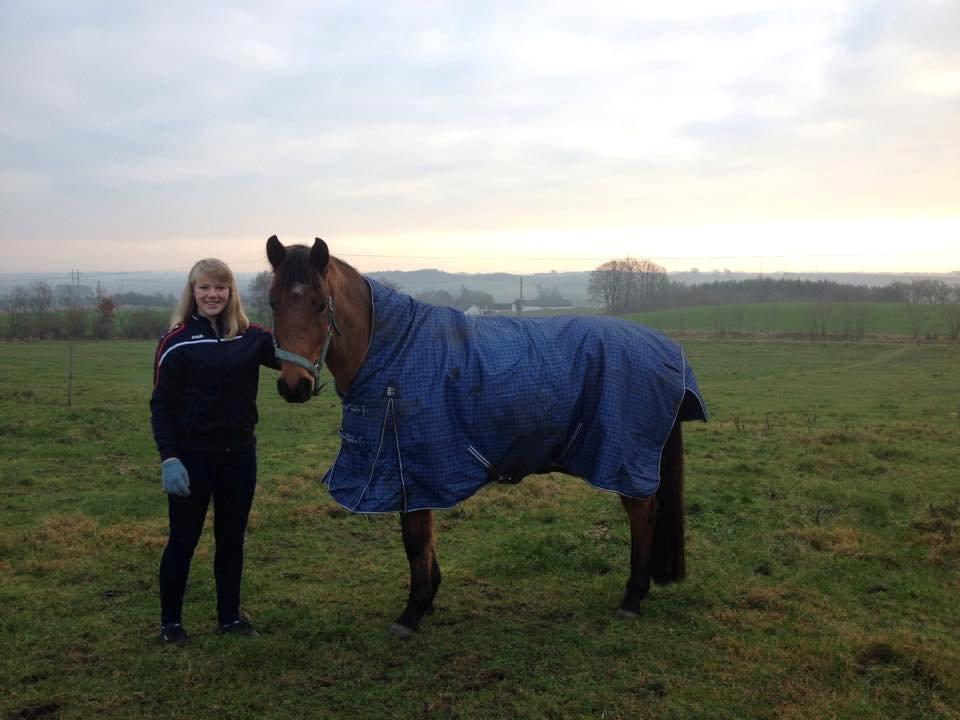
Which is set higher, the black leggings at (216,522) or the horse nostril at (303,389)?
the horse nostril at (303,389)

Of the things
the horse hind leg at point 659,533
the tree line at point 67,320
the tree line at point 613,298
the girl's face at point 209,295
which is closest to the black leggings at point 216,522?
the girl's face at point 209,295

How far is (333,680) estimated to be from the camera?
352 centimetres

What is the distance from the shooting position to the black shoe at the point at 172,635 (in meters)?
3.83

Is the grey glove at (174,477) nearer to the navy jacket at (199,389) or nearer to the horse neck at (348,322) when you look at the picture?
the navy jacket at (199,389)

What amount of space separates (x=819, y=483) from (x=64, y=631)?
276 inches

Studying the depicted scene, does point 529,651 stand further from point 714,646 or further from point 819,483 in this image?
point 819,483

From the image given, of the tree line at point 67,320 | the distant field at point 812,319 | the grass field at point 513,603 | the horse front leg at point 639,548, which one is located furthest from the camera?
the distant field at point 812,319

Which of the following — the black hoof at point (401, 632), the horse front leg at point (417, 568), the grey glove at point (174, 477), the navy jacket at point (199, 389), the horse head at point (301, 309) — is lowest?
the black hoof at point (401, 632)

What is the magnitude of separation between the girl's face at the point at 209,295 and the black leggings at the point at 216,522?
783 mm

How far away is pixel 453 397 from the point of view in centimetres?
395

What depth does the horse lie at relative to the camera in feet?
12.4

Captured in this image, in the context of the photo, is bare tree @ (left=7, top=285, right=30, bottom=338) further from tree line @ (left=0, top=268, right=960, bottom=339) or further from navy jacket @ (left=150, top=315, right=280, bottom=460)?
navy jacket @ (left=150, top=315, right=280, bottom=460)

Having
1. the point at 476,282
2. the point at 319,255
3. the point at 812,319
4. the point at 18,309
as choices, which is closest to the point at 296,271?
the point at 319,255

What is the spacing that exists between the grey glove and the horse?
788mm
